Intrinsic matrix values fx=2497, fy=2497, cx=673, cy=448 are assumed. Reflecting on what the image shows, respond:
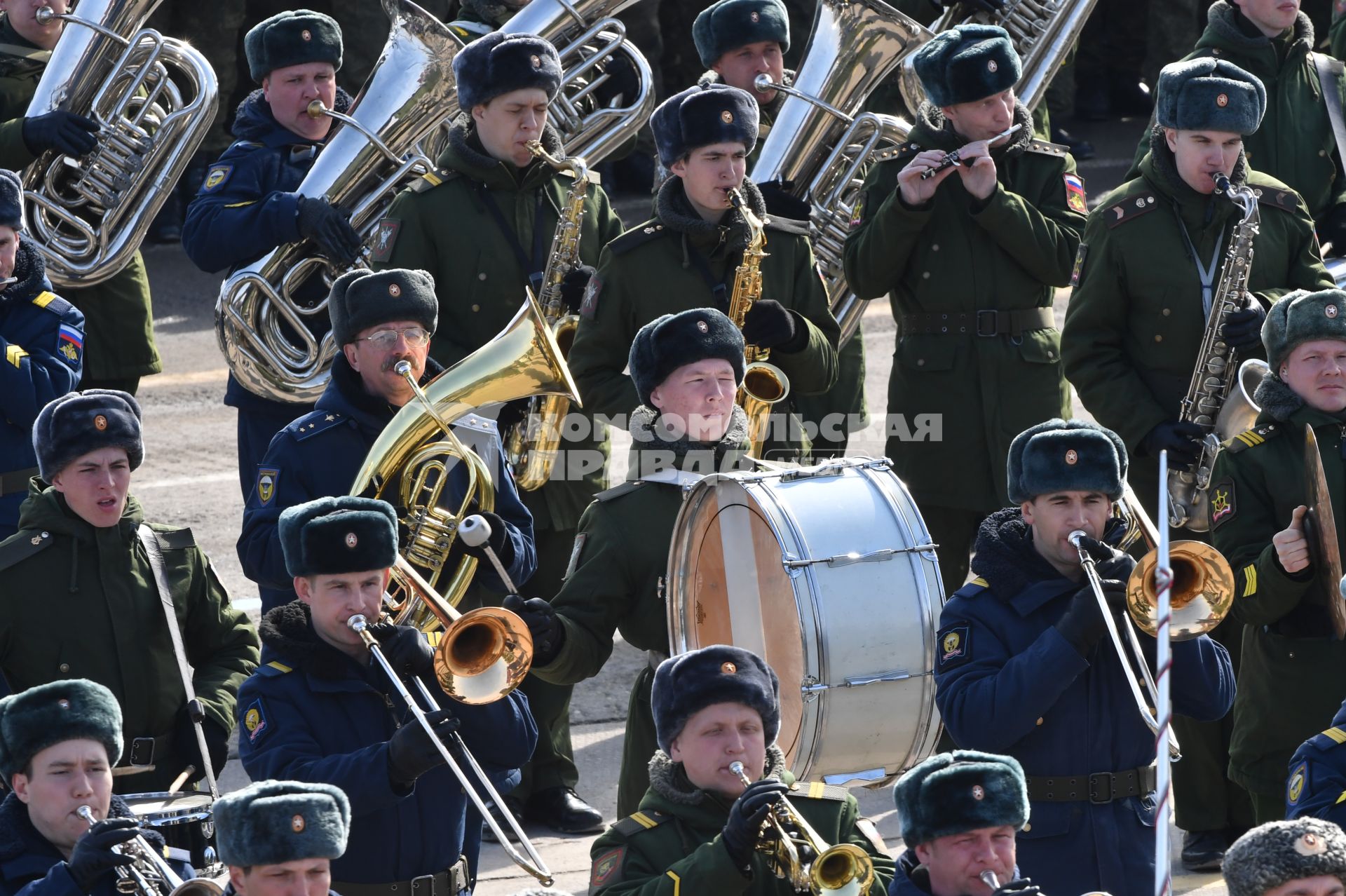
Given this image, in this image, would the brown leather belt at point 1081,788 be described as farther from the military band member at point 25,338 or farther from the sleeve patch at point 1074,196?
the military band member at point 25,338

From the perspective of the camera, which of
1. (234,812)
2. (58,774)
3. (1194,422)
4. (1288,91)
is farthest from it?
(1288,91)

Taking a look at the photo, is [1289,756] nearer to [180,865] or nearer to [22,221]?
[180,865]

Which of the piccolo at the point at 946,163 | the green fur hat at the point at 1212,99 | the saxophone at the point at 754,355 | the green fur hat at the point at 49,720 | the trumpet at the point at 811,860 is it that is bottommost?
the trumpet at the point at 811,860

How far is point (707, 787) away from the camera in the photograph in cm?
522

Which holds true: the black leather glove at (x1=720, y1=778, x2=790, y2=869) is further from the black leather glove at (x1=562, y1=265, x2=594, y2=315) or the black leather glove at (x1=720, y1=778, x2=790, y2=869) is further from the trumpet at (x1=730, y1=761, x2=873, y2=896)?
the black leather glove at (x1=562, y1=265, x2=594, y2=315)

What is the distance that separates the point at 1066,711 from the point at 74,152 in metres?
4.71

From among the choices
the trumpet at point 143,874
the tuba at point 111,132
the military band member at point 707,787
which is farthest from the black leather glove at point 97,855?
the tuba at point 111,132

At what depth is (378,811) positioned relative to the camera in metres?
5.72

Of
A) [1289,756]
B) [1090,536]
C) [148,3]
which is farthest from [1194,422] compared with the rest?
[148,3]

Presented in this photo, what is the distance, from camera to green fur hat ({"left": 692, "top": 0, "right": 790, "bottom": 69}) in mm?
8844

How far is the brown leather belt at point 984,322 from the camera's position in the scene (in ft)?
26.0

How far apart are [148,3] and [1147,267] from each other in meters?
3.97

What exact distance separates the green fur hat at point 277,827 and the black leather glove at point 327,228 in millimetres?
3775

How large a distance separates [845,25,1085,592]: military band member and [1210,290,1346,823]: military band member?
4.03 feet
